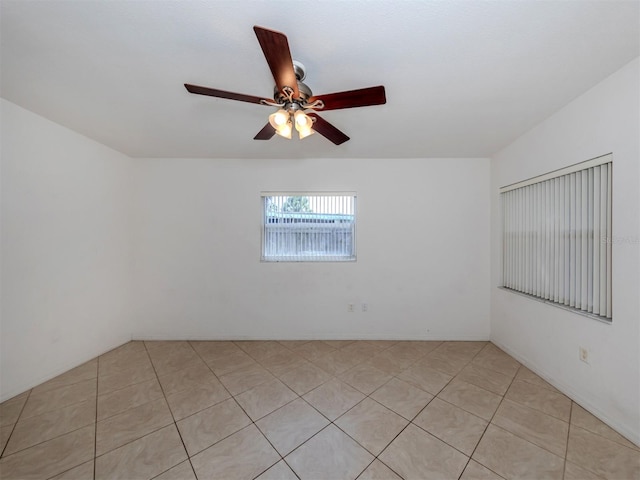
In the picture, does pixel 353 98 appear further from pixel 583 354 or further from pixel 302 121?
pixel 583 354

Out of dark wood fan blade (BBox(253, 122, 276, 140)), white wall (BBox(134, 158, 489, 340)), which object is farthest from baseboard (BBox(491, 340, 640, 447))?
dark wood fan blade (BBox(253, 122, 276, 140))

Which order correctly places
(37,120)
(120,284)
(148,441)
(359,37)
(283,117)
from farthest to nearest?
1. (120,284)
2. (37,120)
3. (148,441)
4. (283,117)
5. (359,37)

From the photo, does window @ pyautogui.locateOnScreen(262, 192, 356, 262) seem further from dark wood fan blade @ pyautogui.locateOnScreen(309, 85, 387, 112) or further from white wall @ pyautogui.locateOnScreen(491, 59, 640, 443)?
white wall @ pyautogui.locateOnScreen(491, 59, 640, 443)

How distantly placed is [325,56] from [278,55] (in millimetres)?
437

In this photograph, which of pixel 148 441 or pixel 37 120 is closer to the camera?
pixel 148 441

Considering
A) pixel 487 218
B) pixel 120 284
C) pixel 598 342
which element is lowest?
pixel 598 342

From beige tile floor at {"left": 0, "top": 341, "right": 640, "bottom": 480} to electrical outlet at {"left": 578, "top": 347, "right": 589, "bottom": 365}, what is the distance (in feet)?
1.22

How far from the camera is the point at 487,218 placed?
115 inches

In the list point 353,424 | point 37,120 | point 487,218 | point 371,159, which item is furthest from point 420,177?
point 37,120

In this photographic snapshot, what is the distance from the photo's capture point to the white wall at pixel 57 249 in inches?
74.6

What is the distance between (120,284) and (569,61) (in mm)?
4658

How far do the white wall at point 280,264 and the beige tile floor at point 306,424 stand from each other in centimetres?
58

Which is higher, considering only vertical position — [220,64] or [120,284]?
[220,64]

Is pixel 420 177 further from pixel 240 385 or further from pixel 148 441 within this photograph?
pixel 148 441
